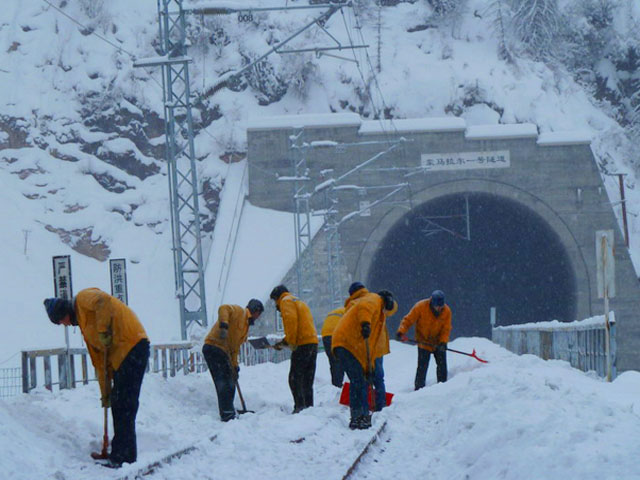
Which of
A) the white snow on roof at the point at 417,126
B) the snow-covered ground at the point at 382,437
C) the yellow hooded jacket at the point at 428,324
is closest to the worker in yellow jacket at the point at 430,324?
the yellow hooded jacket at the point at 428,324

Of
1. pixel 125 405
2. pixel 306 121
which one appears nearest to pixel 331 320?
pixel 125 405

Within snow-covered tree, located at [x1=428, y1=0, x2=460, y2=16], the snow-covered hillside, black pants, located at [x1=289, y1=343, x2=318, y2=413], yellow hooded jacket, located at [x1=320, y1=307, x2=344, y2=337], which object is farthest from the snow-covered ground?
snow-covered tree, located at [x1=428, y1=0, x2=460, y2=16]

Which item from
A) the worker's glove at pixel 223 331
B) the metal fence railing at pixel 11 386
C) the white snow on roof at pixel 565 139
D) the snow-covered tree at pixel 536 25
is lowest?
the metal fence railing at pixel 11 386

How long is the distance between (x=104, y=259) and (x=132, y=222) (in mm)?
3491

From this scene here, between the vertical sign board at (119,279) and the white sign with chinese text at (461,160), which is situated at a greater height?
the white sign with chinese text at (461,160)

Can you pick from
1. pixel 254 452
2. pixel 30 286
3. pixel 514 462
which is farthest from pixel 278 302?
pixel 30 286

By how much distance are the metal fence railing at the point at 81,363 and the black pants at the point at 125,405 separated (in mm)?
4204

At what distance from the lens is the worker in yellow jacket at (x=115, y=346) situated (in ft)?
26.9

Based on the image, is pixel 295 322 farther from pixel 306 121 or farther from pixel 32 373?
pixel 306 121

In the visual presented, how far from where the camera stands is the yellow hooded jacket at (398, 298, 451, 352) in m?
15.0

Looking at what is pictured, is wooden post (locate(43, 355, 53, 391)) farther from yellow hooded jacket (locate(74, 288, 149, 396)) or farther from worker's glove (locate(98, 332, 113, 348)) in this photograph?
worker's glove (locate(98, 332, 113, 348))

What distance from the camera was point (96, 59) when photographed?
183 feet

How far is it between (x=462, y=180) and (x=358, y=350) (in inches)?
1334

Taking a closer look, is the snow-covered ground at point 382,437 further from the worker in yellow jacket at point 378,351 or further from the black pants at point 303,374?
the black pants at point 303,374
